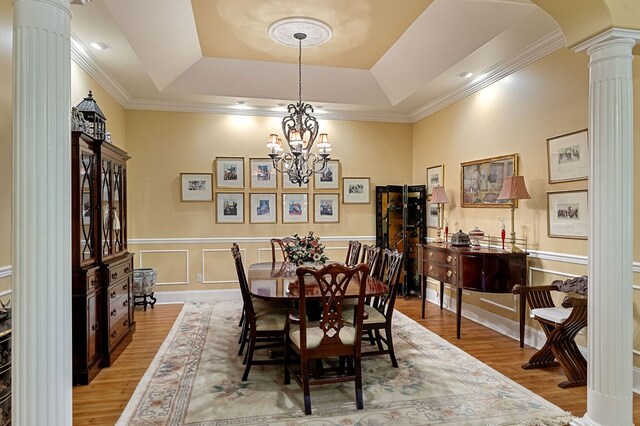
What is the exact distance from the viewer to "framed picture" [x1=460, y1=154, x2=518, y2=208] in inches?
171

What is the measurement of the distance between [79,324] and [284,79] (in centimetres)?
375

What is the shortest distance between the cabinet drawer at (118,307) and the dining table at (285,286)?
4.08ft

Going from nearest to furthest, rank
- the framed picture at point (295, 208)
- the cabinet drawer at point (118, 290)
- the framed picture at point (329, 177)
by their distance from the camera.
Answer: the cabinet drawer at point (118, 290) < the framed picture at point (295, 208) < the framed picture at point (329, 177)

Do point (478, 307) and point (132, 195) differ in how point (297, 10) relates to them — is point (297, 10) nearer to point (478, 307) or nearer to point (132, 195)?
point (132, 195)

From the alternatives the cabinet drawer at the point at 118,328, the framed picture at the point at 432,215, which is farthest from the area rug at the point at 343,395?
the framed picture at the point at 432,215

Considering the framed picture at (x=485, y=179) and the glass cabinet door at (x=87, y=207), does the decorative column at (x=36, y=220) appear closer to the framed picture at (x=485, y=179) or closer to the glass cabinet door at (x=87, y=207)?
the glass cabinet door at (x=87, y=207)

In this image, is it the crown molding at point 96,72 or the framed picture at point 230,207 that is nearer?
the crown molding at point 96,72

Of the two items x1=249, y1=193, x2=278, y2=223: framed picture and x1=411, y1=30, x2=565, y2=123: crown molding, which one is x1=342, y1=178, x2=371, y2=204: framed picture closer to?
x1=249, y1=193, x2=278, y2=223: framed picture

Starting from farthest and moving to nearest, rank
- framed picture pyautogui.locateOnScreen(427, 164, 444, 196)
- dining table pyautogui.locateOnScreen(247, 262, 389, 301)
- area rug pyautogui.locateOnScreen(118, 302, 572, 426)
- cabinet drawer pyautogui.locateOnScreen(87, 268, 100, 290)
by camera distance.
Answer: framed picture pyautogui.locateOnScreen(427, 164, 444, 196) → cabinet drawer pyautogui.locateOnScreen(87, 268, 100, 290) → dining table pyautogui.locateOnScreen(247, 262, 389, 301) → area rug pyautogui.locateOnScreen(118, 302, 572, 426)

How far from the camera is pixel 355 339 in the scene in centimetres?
274

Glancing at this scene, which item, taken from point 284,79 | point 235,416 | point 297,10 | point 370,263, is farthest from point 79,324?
point 284,79

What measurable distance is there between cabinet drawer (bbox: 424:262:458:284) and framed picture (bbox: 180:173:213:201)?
3.24 metres

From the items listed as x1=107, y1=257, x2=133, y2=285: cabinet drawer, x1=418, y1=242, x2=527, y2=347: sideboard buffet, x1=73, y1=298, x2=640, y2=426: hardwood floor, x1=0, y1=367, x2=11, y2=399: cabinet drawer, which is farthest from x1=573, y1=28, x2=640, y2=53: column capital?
x1=107, y1=257, x2=133, y2=285: cabinet drawer

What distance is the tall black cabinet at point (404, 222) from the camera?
6.07m
